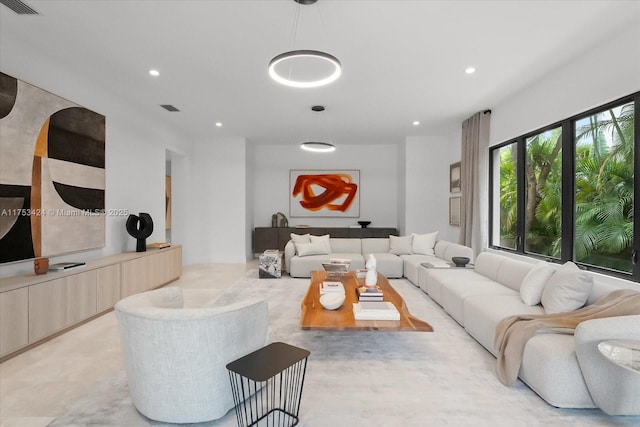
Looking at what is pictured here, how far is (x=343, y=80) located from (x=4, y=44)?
349cm

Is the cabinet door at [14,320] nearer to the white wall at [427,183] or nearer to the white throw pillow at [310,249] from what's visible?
the white throw pillow at [310,249]

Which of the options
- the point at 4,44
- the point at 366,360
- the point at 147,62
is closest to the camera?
the point at 366,360

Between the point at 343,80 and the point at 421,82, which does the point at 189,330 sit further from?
the point at 421,82

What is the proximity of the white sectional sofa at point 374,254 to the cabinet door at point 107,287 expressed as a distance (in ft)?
9.11

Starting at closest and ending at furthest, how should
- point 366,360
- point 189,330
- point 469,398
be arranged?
point 189,330 < point 469,398 < point 366,360

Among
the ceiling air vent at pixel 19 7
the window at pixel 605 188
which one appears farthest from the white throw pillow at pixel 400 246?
the ceiling air vent at pixel 19 7

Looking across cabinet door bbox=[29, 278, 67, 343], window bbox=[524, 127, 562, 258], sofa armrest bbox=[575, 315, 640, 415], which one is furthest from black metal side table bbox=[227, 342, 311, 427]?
window bbox=[524, 127, 562, 258]

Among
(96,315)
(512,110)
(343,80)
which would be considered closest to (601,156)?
(512,110)

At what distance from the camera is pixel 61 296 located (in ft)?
10.6

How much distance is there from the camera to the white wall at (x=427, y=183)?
762 cm

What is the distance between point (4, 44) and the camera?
314cm

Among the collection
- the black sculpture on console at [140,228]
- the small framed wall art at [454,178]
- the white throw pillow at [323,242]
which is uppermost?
the small framed wall art at [454,178]

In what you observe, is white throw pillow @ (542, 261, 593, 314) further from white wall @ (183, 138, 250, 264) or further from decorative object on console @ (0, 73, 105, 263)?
white wall @ (183, 138, 250, 264)

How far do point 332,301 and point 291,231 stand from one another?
16.8ft
